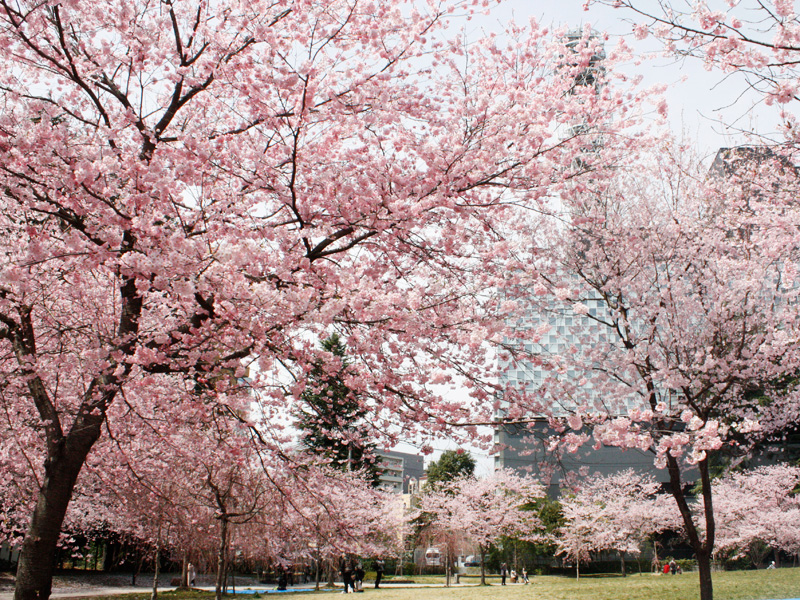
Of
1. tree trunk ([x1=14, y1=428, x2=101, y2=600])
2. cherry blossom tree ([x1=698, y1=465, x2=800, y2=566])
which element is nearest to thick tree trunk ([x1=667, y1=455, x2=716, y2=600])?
tree trunk ([x1=14, y1=428, x2=101, y2=600])

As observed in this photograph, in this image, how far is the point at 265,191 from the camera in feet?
17.0

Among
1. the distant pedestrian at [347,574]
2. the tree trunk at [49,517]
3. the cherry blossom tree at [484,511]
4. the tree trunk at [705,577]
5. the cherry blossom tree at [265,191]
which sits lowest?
the distant pedestrian at [347,574]

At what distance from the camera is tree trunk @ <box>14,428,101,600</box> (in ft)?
16.5

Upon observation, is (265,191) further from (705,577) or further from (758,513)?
(758,513)

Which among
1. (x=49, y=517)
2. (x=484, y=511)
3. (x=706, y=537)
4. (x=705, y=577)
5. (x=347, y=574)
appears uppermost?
(x=49, y=517)

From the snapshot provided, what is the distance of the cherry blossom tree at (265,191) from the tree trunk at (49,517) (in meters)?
0.02

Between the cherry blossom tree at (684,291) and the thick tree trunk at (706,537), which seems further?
the cherry blossom tree at (684,291)

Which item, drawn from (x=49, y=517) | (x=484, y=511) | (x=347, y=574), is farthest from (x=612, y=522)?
(x=49, y=517)

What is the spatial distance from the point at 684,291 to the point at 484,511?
2644 cm

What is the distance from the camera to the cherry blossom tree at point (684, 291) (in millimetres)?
Answer: 8797

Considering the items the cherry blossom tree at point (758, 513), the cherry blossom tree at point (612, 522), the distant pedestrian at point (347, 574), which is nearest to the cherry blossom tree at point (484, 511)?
the cherry blossom tree at point (612, 522)

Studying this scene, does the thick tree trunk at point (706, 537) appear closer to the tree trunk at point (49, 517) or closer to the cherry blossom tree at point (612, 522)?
the tree trunk at point (49, 517)

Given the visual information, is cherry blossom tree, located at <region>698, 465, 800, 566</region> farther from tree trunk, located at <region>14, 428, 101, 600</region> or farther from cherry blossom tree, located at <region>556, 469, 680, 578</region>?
tree trunk, located at <region>14, 428, 101, 600</region>

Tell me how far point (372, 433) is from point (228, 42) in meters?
4.35
